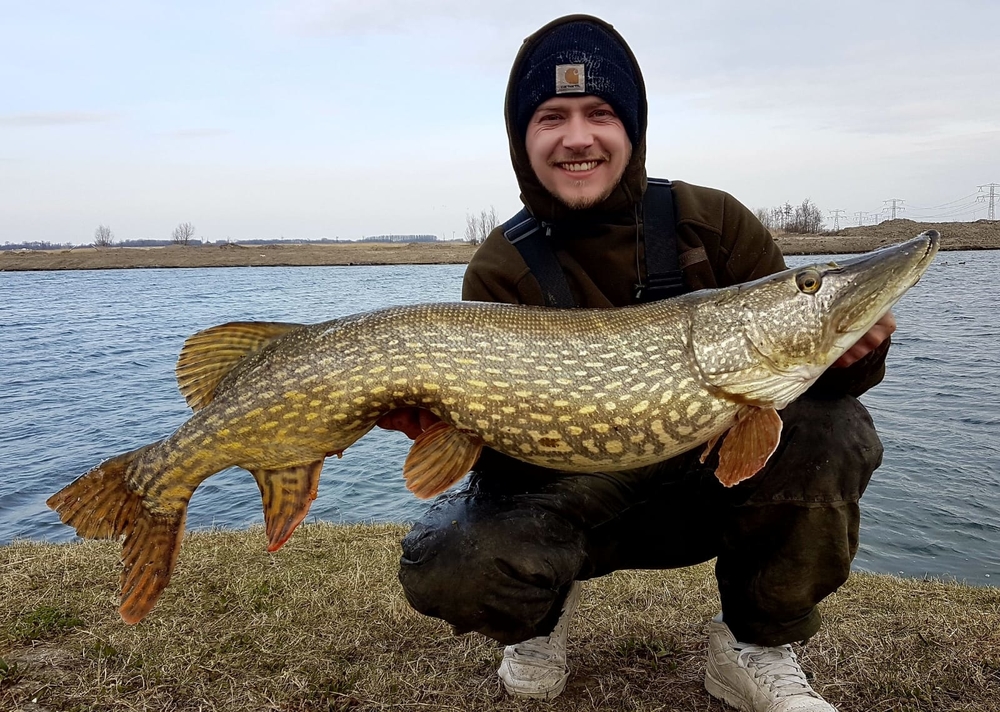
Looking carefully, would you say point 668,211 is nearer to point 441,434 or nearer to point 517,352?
point 517,352

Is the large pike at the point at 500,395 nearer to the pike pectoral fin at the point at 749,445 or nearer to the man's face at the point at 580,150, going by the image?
the pike pectoral fin at the point at 749,445

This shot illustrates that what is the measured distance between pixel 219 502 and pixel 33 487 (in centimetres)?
214

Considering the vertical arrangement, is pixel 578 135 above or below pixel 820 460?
above

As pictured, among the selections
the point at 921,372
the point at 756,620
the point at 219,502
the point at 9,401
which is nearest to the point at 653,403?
the point at 756,620

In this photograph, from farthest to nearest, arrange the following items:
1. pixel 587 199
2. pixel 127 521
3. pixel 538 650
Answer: pixel 587 199
pixel 538 650
pixel 127 521

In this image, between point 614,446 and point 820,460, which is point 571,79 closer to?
point 614,446

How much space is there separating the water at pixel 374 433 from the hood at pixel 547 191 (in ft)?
11.7

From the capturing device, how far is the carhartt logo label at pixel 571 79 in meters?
2.97

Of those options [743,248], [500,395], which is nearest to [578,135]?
[743,248]

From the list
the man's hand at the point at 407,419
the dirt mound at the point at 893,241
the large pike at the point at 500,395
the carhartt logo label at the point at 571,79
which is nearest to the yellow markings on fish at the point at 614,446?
the large pike at the point at 500,395

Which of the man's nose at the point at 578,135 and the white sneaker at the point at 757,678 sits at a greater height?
the man's nose at the point at 578,135

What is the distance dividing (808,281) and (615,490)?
1009mm

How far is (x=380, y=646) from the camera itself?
2904 millimetres

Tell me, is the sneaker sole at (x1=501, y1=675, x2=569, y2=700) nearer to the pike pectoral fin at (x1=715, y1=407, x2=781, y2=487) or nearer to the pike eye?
→ the pike pectoral fin at (x1=715, y1=407, x2=781, y2=487)
